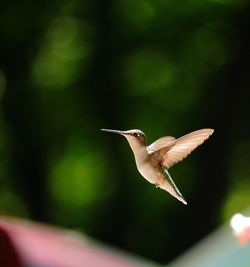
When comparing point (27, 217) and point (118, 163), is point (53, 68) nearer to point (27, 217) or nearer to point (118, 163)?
point (118, 163)

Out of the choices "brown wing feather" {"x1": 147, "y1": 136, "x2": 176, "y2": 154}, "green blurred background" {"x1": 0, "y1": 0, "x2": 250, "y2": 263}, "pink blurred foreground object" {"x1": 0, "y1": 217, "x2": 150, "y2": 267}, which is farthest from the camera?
"green blurred background" {"x1": 0, "y1": 0, "x2": 250, "y2": 263}

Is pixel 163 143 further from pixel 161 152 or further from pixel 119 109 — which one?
pixel 119 109

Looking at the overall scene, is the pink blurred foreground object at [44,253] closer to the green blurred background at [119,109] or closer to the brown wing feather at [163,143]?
the brown wing feather at [163,143]

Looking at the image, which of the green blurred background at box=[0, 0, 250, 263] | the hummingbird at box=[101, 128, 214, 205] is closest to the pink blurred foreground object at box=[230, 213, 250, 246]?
the hummingbird at box=[101, 128, 214, 205]

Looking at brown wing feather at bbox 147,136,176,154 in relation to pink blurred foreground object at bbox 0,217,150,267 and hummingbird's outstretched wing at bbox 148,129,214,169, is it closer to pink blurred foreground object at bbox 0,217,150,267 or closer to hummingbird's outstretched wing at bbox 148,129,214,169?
hummingbird's outstretched wing at bbox 148,129,214,169

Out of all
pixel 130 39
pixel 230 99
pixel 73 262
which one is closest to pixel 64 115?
pixel 130 39

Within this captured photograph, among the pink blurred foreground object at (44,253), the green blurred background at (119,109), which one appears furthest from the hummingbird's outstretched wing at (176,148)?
the green blurred background at (119,109)
